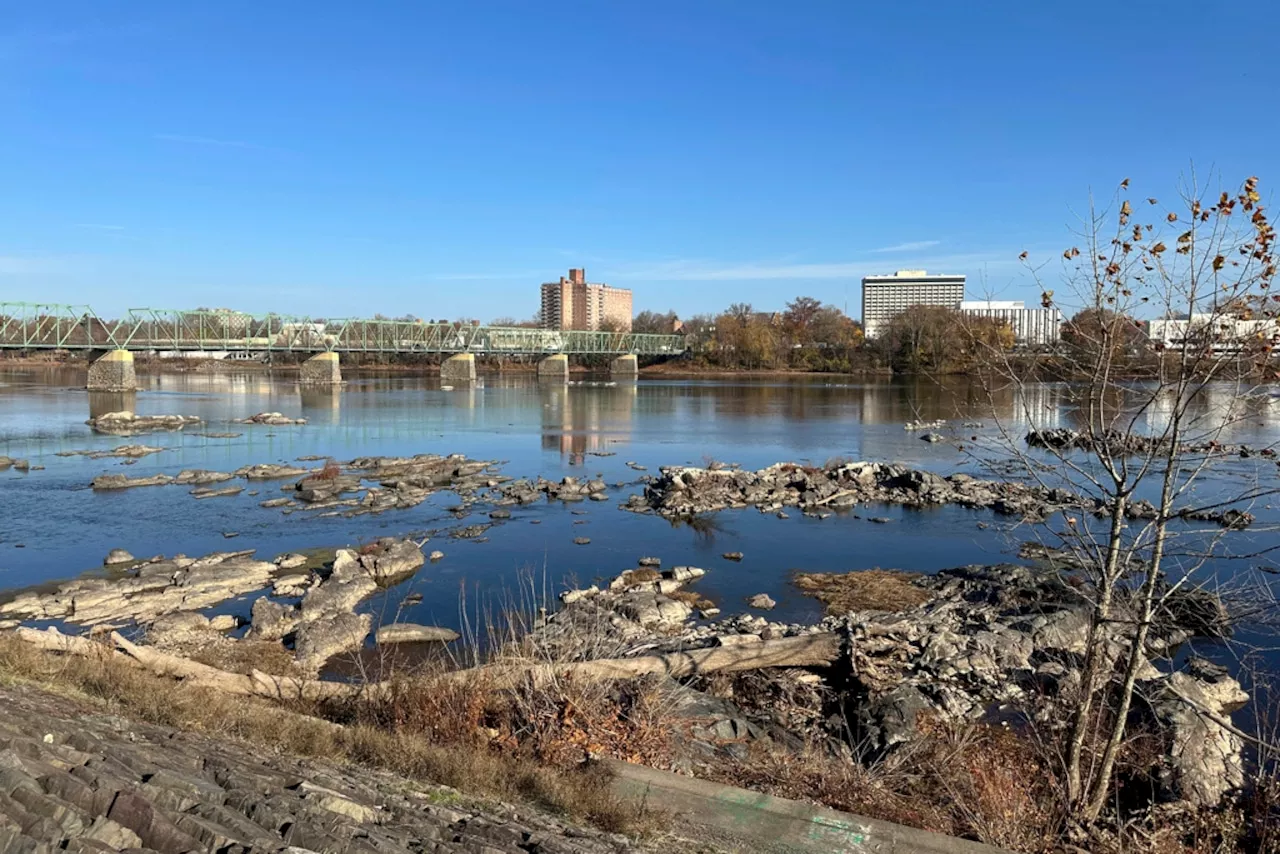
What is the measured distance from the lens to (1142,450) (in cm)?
739

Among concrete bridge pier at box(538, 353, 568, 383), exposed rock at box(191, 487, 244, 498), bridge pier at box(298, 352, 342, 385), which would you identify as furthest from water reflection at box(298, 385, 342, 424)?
concrete bridge pier at box(538, 353, 568, 383)

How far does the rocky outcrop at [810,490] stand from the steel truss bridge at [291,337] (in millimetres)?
77338

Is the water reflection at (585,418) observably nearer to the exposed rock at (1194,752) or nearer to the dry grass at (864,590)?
the dry grass at (864,590)

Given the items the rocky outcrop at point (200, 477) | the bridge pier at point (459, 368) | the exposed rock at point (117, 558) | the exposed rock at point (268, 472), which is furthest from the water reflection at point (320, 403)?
the exposed rock at point (117, 558)

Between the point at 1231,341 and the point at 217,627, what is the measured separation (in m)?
14.2

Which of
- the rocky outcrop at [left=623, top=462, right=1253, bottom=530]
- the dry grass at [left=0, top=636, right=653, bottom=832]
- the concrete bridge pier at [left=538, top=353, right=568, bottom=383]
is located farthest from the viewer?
the concrete bridge pier at [left=538, top=353, right=568, bottom=383]

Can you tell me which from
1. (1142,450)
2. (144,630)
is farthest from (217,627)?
(1142,450)

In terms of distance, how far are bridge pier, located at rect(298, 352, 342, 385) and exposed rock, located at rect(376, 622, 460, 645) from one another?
89.1 m

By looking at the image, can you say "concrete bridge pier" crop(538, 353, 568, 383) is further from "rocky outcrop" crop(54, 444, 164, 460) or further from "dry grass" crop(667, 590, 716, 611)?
"dry grass" crop(667, 590, 716, 611)

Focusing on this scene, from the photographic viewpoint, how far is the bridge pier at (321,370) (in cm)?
9781

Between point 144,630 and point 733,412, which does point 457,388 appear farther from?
point 144,630

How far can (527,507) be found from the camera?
82.2 feet

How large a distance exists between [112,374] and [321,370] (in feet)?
77.3

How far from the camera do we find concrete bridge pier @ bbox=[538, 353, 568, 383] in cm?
11972
